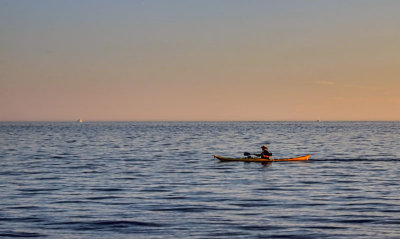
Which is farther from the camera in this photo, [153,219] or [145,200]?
[145,200]

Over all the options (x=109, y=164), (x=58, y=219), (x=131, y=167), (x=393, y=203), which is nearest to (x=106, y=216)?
(x=58, y=219)

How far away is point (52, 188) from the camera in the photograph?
3172 centimetres

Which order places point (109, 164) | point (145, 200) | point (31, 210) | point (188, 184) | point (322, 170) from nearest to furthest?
1. point (31, 210)
2. point (145, 200)
3. point (188, 184)
4. point (322, 170)
5. point (109, 164)

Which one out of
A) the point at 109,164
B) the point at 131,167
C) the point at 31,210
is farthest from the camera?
the point at 109,164

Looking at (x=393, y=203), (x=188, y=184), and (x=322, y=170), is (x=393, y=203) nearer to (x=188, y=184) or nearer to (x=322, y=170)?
(x=188, y=184)

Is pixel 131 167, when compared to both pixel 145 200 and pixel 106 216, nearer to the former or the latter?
pixel 145 200

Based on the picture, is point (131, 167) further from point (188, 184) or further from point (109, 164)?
point (188, 184)

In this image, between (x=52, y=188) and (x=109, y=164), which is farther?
(x=109, y=164)

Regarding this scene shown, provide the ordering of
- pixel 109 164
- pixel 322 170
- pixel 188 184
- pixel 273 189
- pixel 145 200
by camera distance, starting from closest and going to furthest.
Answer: pixel 145 200
pixel 273 189
pixel 188 184
pixel 322 170
pixel 109 164

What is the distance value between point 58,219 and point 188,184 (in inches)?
507

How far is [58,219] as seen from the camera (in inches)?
864

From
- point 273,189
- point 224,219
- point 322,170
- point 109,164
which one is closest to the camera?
point 224,219

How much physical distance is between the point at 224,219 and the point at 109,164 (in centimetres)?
2951

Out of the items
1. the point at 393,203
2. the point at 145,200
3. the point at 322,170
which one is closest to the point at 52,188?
the point at 145,200
